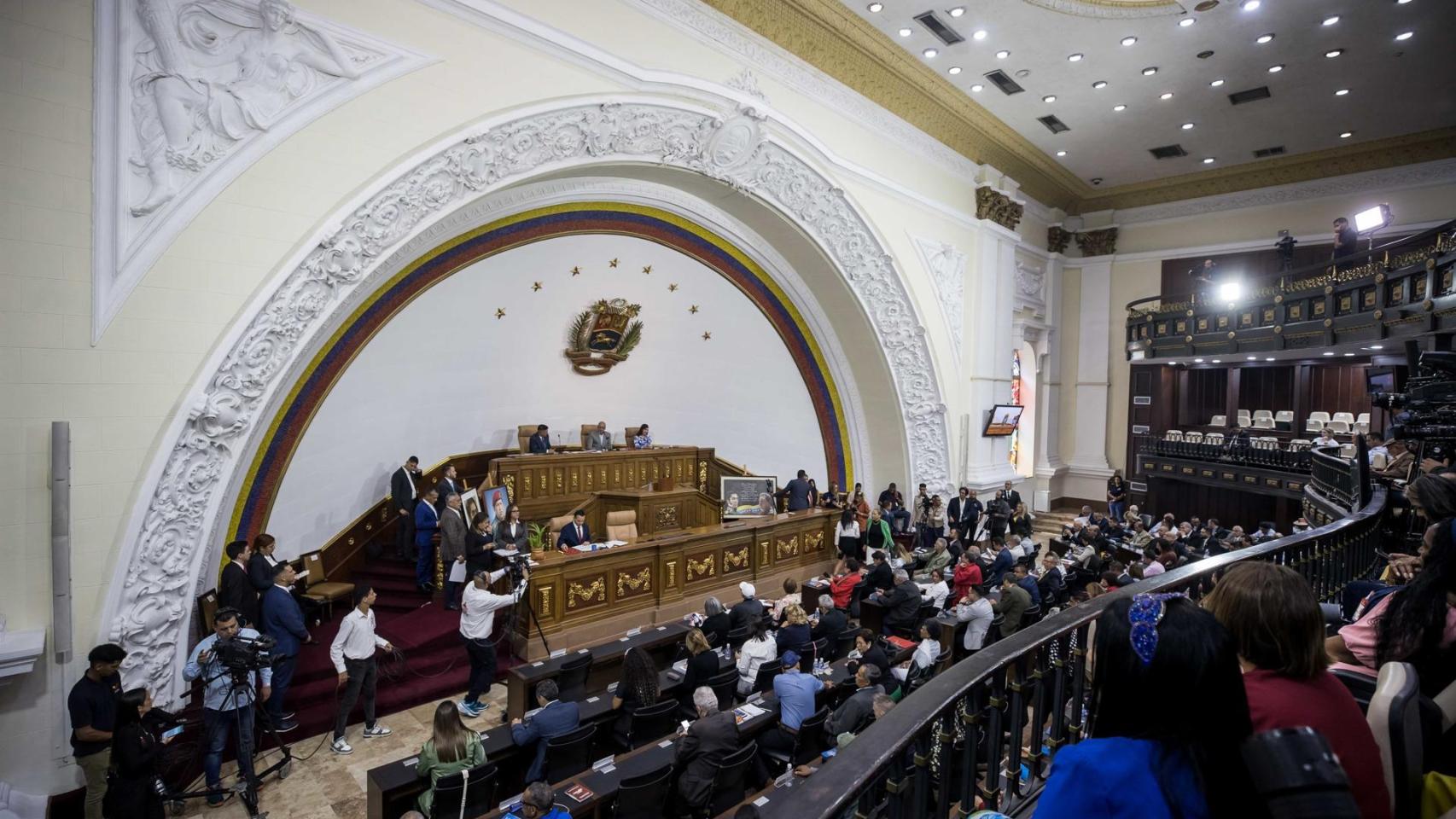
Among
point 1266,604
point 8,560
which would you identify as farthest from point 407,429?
point 1266,604

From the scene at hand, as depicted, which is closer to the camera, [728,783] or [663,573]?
[728,783]

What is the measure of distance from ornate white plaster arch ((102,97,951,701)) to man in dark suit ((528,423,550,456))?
12.1 feet

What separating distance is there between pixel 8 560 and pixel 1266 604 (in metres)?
5.82

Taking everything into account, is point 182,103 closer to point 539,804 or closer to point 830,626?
point 539,804

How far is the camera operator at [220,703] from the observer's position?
4.44m

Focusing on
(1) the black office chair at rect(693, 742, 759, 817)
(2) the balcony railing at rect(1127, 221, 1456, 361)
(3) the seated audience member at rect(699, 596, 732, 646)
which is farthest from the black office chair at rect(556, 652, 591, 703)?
(2) the balcony railing at rect(1127, 221, 1456, 361)

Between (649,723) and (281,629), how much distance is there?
9.51ft

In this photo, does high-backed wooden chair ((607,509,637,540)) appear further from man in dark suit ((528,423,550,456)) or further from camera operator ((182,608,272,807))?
camera operator ((182,608,272,807))

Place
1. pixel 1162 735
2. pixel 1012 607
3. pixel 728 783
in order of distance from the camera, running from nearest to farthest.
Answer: pixel 1162 735 → pixel 728 783 → pixel 1012 607

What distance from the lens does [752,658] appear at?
18.6 ft

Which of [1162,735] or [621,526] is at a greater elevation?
[1162,735]

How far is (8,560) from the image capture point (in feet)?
13.2

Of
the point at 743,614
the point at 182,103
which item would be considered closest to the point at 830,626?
the point at 743,614

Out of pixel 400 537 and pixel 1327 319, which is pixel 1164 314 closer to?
pixel 1327 319
